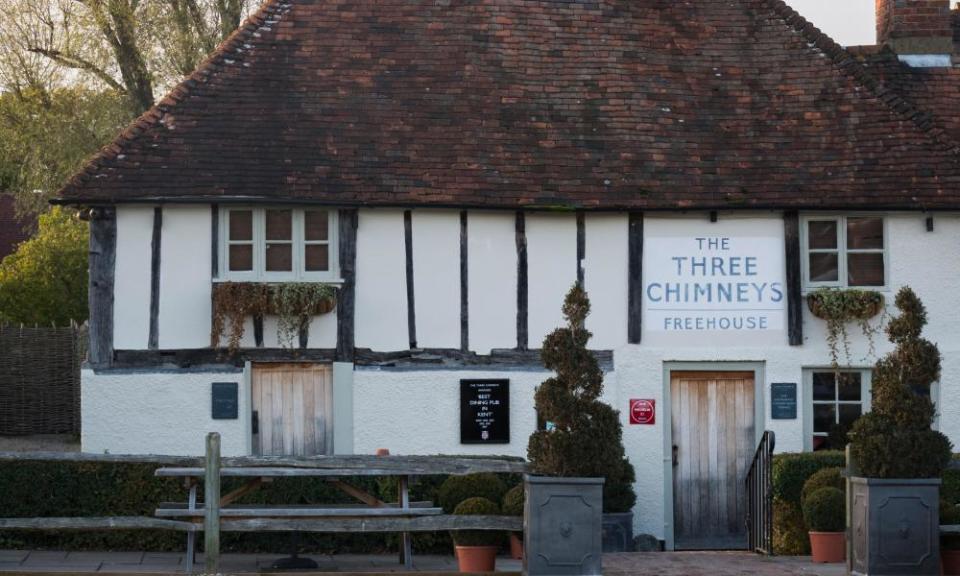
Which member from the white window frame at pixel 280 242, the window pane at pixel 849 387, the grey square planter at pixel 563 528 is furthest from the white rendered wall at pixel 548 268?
the grey square planter at pixel 563 528

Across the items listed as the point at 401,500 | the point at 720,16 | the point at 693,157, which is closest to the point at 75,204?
the point at 401,500

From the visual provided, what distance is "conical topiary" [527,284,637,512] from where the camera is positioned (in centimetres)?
1389

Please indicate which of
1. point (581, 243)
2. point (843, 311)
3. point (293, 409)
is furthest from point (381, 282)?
point (843, 311)

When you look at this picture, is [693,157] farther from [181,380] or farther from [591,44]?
[181,380]

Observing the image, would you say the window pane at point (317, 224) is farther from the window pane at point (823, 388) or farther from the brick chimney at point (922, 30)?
the brick chimney at point (922, 30)

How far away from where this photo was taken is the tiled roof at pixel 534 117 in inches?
758

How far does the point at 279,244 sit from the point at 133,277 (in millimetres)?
1704

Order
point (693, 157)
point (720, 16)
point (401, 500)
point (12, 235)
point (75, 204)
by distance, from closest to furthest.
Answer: point (401, 500), point (75, 204), point (693, 157), point (720, 16), point (12, 235)

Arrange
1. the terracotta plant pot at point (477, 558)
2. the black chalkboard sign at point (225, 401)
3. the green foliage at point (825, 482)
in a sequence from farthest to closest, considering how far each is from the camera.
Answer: the black chalkboard sign at point (225, 401) → the green foliage at point (825, 482) → the terracotta plant pot at point (477, 558)

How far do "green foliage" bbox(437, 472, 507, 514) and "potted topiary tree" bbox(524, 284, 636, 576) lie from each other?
2.62 m

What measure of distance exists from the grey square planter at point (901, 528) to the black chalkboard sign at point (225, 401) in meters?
7.80

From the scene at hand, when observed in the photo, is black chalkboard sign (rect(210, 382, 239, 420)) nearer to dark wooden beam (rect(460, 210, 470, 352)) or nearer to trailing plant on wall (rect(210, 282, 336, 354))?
trailing plant on wall (rect(210, 282, 336, 354))

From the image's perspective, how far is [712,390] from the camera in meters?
19.6

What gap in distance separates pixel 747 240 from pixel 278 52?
628 centimetres
